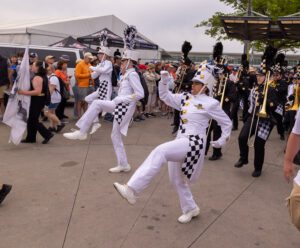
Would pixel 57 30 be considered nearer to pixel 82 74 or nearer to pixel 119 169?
pixel 82 74

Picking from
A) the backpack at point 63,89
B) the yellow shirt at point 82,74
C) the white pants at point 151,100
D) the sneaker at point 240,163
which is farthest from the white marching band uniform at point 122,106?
the white pants at point 151,100

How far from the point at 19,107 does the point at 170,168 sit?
14.5 ft

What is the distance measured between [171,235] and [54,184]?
213cm

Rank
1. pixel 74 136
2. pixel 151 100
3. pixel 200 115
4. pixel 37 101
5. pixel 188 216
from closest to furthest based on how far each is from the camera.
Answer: pixel 200 115 < pixel 188 216 < pixel 74 136 < pixel 37 101 < pixel 151 100

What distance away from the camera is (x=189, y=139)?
398cm

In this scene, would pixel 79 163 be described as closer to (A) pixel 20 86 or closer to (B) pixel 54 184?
A: (B) pixel 54 184

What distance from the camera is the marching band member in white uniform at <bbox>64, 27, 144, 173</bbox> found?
5.45 m

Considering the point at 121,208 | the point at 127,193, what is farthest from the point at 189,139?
the point at 121,208

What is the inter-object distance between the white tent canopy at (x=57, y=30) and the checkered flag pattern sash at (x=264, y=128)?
18.4 m

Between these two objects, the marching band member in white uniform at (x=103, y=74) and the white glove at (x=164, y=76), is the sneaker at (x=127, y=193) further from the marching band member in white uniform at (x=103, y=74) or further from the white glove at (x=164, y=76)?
the marching band member in white uniform at (x=103, y=74)

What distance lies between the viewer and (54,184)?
5262mm

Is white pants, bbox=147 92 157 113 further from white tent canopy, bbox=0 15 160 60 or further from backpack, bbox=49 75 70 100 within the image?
white tent canopy, bbox=0 15 160 60

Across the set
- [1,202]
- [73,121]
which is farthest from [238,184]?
[73,121]

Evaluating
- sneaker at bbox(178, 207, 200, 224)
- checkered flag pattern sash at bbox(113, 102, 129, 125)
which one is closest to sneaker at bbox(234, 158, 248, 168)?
checkered flag pattern sash at bbox(113, 102, 129, 125)
